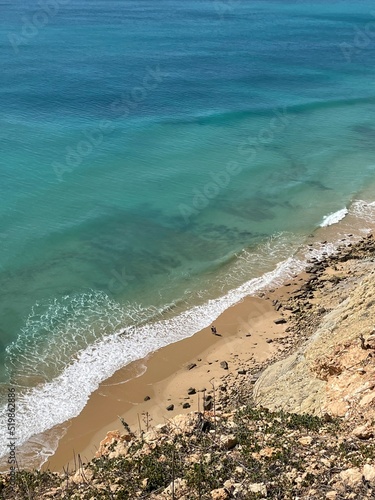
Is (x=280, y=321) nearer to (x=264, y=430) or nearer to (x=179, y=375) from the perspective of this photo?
(x=179, y=375)

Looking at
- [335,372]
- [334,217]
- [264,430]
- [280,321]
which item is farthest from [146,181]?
[264,430]

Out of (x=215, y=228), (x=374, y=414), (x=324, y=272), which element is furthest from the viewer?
(x=215, y=228)

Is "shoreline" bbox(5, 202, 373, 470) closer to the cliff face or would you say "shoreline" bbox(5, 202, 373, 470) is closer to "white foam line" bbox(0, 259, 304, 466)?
"white foam line" bbox(0, 259, 304, 466)

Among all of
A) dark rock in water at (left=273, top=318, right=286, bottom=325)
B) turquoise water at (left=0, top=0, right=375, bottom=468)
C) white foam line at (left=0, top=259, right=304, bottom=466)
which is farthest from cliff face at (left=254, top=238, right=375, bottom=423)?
turquoise water at (left=0, top=0, right=375, bottom=468)

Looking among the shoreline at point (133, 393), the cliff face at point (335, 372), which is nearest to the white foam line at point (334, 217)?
the shoreline at point (133, 393)

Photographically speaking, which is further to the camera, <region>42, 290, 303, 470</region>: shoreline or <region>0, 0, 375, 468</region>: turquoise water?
<region>0, 0, 375, 468</region>: turquoise water

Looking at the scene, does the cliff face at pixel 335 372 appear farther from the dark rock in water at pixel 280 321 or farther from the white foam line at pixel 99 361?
the white foam line at pixel 99 361

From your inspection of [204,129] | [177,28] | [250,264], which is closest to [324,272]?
[250,264]

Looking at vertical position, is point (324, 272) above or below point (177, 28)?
below

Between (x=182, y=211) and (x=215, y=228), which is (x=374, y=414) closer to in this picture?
(x=215, y=228)
